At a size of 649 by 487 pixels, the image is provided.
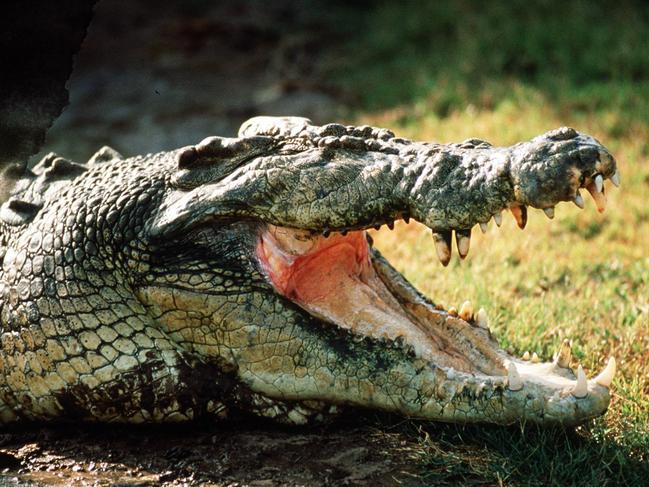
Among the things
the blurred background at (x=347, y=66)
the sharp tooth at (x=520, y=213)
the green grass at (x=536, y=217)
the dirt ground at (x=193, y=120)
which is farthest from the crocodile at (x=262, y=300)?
the blurred background at (x=347, y=66)

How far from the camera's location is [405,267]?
238 inches

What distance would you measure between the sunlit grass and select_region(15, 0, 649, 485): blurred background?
1 cm

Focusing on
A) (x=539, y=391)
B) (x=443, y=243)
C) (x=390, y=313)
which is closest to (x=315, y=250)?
(x=390, y=313)

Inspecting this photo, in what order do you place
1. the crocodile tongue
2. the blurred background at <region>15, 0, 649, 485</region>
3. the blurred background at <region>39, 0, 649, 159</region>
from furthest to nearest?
the blurred background at <region>39, 0, 649, 159</region>, the blurred background at <region>15, 0, 649, 485</region>, the crocodile tongue

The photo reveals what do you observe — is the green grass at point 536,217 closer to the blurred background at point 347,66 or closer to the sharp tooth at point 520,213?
the blurred background at point 347,66

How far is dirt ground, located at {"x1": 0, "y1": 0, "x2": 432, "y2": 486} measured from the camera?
12.6ft

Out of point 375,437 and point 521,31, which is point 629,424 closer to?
point 375,437

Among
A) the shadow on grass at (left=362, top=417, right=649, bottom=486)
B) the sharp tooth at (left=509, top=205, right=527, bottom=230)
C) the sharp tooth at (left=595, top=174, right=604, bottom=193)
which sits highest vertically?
the sharp tooth at (left=595, top=174, right=604, bottom=193)

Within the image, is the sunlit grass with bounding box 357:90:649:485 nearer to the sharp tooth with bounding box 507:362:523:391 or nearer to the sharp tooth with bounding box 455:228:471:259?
the sharp tooth with bounding box 507:362:523:391

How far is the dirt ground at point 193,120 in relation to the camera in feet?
12.6

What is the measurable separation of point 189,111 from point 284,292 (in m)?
7.20

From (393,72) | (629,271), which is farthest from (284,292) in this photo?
(393,72)

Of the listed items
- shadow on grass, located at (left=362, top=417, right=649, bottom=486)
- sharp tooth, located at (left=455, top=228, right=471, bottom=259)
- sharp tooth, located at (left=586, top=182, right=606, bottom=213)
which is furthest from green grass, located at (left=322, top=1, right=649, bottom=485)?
sharp tooth, located at (left=586, top=182, right=606, bottom=213)

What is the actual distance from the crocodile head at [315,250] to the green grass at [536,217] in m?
0.23
